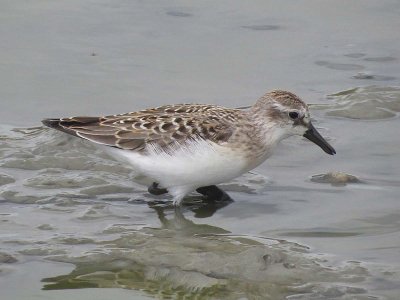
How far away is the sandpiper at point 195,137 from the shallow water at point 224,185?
423mm

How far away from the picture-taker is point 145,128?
1089 cm

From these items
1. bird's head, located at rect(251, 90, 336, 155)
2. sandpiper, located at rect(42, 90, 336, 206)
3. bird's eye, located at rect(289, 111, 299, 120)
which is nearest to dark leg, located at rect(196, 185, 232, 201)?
sandpiper, located at rect(42, 90, 336, 206)

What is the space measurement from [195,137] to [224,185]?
47.3 inches

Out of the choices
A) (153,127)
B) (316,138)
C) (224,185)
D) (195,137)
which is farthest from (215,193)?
(316,138)

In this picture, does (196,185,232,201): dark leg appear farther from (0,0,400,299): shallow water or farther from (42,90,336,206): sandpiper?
(0,0,400,299): shallow water

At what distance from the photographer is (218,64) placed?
14.6m

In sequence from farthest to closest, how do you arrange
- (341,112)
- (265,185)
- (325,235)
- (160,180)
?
(341,112), (265,185), (160,180), (325,235)

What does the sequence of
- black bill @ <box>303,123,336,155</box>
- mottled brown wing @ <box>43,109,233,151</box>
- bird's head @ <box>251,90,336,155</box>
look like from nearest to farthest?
mottled brown wing @ <box>43,109,233,151</box> < bird's head @ <box>251,90,336,155</box> < black bill @ <box>303,123,336,155</box>

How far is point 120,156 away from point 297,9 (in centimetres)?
632

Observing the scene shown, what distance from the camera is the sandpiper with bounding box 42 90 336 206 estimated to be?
10594 millimetres

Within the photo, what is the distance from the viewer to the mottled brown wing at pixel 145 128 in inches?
421

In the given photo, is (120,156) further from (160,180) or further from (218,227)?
(218,227)

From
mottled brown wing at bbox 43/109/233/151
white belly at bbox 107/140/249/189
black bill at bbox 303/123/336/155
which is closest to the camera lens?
white belly at bbox 107/140/249/189

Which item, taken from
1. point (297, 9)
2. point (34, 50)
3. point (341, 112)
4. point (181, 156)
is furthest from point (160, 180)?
point (297, 9)
